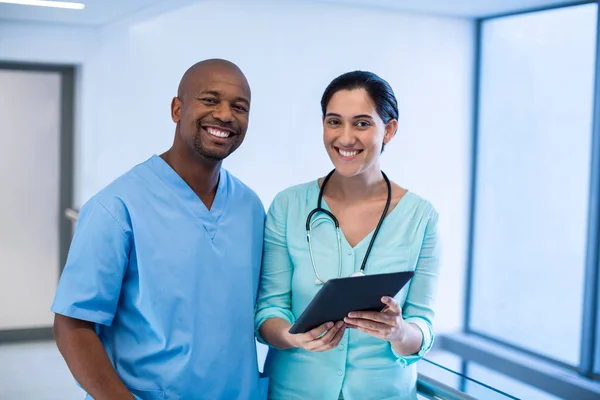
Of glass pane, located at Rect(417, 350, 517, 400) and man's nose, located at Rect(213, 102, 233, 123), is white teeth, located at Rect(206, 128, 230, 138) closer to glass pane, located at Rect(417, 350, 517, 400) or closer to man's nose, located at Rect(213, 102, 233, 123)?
man's nose, located at Rect(213, 102, 233, 123)

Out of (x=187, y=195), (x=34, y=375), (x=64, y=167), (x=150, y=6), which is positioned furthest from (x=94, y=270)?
(x=64, y=167)

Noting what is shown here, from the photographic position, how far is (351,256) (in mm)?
1391

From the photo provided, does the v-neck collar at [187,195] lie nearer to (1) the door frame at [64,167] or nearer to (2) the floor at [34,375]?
(2) the floor at [34,375]

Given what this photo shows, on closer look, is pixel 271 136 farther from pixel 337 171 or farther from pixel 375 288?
pixel 375 288

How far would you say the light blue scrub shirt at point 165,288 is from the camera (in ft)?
4.02

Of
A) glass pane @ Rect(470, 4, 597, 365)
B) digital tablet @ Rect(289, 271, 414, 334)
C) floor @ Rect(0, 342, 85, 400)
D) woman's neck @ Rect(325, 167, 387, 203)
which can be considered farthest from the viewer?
glass pane @ Rect(470, 4, 597, 365)

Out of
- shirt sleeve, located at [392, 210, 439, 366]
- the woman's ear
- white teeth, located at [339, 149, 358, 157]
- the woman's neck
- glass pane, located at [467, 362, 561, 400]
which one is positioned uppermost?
the woman's ear

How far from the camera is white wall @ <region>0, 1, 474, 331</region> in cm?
369

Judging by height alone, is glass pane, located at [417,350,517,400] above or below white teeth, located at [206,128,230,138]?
below

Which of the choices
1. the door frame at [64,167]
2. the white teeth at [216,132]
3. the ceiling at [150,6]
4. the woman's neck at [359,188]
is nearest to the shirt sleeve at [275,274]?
the woman's neck at [359,188]

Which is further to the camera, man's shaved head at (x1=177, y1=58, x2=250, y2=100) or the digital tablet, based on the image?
man's shaved head at (x1=177, y1=58, x2=250, y2=100)

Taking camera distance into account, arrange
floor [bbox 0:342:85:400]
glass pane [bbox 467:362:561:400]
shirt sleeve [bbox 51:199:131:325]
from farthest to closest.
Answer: glass pane [bbox 467:362:561:400] < floor [bbox 0:342:85:400] < shirt sleeve [bbox 51:199:131:325]

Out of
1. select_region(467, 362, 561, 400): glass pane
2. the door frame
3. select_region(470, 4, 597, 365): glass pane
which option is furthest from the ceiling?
select_region(467, 362, 561, 400): glass pane

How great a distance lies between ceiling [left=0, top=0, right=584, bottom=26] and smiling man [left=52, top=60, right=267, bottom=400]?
1890mm
